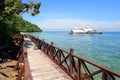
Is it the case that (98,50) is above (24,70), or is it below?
below

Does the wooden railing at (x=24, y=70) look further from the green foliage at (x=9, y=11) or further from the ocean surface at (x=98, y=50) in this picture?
the ocean surface at (x=98, y=50)

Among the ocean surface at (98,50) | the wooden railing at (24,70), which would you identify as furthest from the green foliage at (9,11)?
the ocean surface at (98,50)

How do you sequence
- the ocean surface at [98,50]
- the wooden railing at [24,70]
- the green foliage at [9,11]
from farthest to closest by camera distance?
the ocean surface at [98,50] < the green foliage at [9,11] < the wooden railing at [24,70]

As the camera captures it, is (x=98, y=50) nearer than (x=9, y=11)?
No

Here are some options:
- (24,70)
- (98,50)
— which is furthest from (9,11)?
(98,50)

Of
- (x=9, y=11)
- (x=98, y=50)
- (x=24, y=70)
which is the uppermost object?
(x=9, y=11)

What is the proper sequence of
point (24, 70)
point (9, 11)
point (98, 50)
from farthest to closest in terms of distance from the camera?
point (98, 50) < point (9, 11) < point (24, 70)

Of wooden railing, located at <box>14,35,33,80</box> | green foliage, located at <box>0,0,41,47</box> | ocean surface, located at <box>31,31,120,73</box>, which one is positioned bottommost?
ocean surface, located at <box>31,31,120,73</box>

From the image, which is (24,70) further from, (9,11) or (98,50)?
(98,50)

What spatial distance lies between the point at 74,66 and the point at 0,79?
4.99 meters

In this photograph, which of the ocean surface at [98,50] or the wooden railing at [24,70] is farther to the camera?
the ocean surface at [98,50]

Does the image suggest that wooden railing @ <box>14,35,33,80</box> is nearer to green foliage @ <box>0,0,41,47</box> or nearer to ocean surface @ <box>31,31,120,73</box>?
green foliage @ <box>0,0,41,47</box>

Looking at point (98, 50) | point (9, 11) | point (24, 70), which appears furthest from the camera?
point (98, 50)

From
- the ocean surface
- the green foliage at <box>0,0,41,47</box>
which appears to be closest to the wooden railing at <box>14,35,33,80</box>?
the green foliage at <box>0,0,41,47</box>
